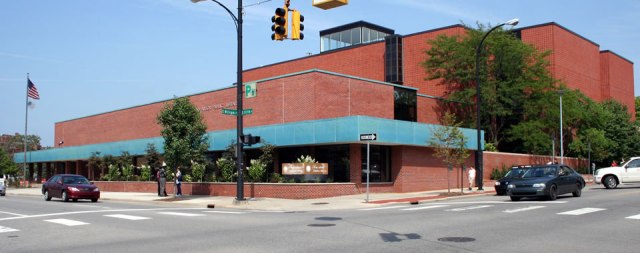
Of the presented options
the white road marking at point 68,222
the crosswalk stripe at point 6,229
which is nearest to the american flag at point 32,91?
the white road marking at point 68,222

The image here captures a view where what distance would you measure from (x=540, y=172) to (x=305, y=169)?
36.8 ft

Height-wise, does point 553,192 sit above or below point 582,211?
above

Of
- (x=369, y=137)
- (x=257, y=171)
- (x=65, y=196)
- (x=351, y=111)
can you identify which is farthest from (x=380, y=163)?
(x=65, y=196)

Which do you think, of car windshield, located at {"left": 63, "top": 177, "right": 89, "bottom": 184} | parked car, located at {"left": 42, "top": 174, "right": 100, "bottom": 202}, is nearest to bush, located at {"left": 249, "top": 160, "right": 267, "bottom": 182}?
parked car, located at {"left": 42, "top": 174, "right": 100, "bottom": 202}

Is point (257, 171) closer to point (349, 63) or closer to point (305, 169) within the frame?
point (305, 169)

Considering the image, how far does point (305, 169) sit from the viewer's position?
29656mm

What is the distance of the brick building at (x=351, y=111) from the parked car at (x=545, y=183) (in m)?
8.58

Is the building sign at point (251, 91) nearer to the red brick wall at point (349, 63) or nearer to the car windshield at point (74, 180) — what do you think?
the car windshield at point (74, 180)

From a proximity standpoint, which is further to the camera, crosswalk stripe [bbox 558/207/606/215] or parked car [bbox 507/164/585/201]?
parked car [bbox 507/164/585/201]

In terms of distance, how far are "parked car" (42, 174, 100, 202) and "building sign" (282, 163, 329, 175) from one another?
936 cm

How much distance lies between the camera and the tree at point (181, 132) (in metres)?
30.2

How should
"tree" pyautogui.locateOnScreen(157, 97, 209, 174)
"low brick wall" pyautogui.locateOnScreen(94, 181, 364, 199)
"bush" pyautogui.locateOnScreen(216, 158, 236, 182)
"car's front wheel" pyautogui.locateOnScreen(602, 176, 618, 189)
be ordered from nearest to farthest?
"low brick wall" pyautogui.locateOnScreen(94, 181, 364, 199)
"tree" pyautogui.locateOnScreen(157, 97, 209, 174)
"car's front wheel" pyautogui.locateOnScreen(602, 176, 618, 189)
"bush" pyautogui.locateOnScreen(216, 158, 236, 182)

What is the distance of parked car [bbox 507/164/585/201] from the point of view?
72.7ft

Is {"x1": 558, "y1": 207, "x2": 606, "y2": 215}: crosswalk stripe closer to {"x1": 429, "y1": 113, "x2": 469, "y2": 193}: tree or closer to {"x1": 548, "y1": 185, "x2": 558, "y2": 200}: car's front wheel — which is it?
{"x1": 548, "y1": 185, "x2": 558, "y2": 200}: car's front wheel
